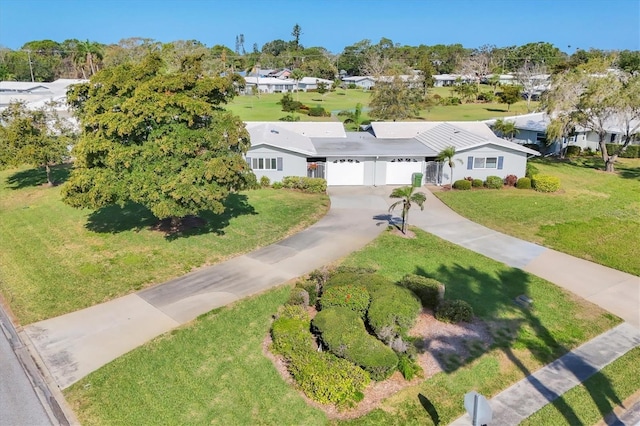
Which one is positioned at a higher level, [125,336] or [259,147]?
[259,147]

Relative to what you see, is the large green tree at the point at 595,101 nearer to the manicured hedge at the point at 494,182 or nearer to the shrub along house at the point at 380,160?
the shrub along house at the point at 380,160

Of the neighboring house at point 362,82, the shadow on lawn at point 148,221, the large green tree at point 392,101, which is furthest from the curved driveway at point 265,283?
the neighboring house at point 362,82

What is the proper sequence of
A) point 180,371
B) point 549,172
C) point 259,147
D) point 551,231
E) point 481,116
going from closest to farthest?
1. point 180,371
2. point 551,231
3. point 259,147
4. point 549,172
5. point 481,116

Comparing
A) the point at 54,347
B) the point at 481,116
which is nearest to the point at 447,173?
the point at 54,347

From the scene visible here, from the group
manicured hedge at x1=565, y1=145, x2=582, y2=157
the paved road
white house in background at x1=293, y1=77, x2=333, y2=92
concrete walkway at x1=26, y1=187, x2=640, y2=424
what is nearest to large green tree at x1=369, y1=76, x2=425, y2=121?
manicured hedge at x1=565, y1=145, x2=582, y2=157

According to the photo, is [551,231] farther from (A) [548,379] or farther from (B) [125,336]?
(B) [125,336]
